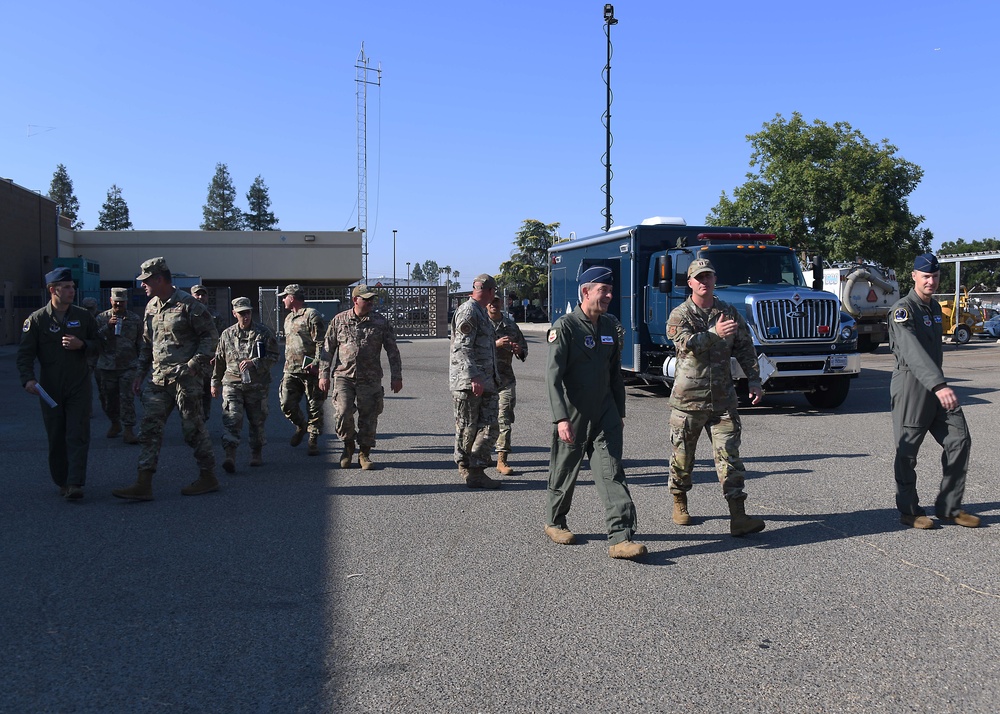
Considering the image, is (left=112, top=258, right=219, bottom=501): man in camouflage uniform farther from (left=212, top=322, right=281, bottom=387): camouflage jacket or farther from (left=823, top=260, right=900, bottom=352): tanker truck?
(left=823, top=260, right=900, bottom=352): tanker truck

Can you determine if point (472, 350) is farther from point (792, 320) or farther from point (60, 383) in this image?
point (792, 320)

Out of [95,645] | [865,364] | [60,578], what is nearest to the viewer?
[95,645]

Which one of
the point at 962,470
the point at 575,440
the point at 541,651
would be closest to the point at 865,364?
the point at 962,470

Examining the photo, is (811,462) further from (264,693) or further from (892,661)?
(264,693)

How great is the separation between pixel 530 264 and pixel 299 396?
66.1m

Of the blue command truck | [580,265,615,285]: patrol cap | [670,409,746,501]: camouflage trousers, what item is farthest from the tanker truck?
[580,265,615,285]: patrol cap

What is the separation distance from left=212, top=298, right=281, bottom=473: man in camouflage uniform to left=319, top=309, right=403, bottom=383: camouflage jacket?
2.17 feet

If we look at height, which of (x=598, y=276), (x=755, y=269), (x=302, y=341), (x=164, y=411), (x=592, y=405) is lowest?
(x=164, y=411)

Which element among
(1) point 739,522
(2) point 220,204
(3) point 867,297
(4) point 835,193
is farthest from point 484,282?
(2) point 220,204

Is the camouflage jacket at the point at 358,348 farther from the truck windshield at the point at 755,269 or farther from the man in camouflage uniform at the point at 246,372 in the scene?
the truck windshield at the point at 755,269

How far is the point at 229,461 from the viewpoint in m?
8.61

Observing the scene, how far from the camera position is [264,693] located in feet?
12.3

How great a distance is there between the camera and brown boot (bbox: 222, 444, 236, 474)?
8609 mm

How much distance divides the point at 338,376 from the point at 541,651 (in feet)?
17.1
